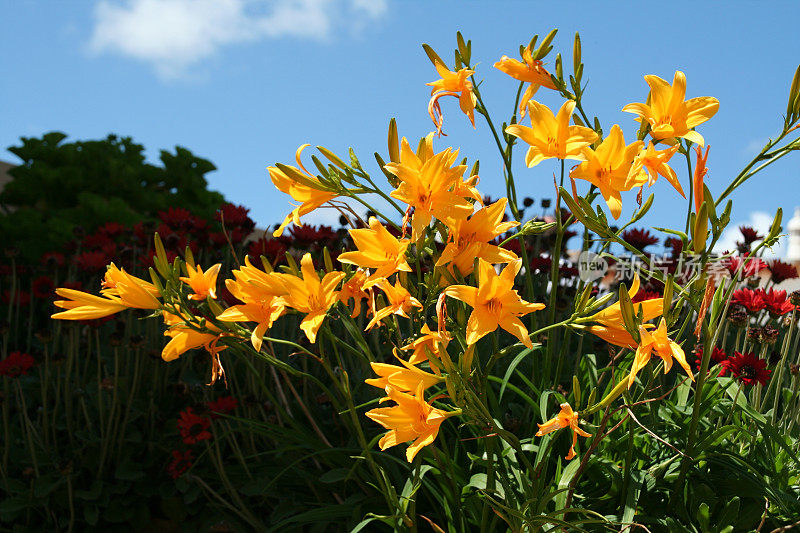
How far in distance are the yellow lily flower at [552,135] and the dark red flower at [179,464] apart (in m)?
1.63

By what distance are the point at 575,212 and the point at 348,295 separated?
A: 48cm

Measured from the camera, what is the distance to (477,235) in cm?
134

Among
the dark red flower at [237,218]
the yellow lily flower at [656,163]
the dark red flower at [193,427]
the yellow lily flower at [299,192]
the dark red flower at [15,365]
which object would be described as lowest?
the dark red flower at [193,427]

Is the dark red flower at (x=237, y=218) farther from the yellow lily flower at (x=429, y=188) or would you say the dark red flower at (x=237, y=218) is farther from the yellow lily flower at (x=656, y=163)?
the yellow lily flower at (x=656, y=163)

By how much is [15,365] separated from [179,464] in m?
0.68

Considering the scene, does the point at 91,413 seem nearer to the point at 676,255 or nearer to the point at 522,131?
the point at 522,131

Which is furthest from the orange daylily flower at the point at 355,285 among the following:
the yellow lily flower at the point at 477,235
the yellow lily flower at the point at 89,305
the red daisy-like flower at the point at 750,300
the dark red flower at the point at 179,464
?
the red daisy-like flower at the point at 750,300

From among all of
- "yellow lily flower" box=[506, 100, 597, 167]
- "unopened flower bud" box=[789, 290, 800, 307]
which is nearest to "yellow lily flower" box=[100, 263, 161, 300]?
"yellow lily flower" box=[506, 100, 597, 167]

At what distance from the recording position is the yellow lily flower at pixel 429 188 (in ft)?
4.08

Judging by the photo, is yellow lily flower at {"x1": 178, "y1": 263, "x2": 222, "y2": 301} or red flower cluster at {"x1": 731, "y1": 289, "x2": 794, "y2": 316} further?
red flower cluster at {"x1": 731, "y1": 289, "x2": 794, "y2": 316}

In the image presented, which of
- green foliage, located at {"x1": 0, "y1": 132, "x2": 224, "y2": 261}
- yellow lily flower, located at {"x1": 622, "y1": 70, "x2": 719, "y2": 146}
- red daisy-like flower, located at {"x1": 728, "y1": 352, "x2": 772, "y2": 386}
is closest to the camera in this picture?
yellow lily flower, located at {"x1": 622, "y1": 70, "x2": 719, "y2": 146}

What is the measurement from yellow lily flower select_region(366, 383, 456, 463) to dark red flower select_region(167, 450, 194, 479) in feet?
4.40

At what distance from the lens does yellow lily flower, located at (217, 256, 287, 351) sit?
131 cm

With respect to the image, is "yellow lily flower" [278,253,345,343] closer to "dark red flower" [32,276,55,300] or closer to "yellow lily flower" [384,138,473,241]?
"yellow lily flower" [384,138,473,241]
